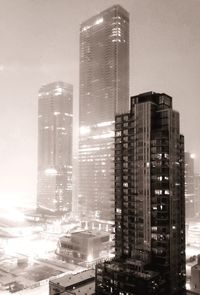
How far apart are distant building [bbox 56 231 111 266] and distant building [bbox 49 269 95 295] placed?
44221mm

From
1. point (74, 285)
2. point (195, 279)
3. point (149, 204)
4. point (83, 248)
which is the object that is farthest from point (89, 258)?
point (149, 204)

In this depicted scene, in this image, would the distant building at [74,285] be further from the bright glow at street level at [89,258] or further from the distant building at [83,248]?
the bright glow at street level at [89,258]

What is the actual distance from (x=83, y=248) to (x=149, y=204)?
70.8 metres

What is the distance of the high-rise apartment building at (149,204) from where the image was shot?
289 ft

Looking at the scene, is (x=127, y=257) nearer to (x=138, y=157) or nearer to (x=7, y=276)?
(x=138, y=157)

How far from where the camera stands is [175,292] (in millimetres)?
90562

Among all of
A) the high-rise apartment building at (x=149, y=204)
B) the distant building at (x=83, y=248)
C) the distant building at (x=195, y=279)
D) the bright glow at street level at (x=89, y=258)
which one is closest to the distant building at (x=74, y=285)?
the high-rise apartment building at (x=149, y=204)

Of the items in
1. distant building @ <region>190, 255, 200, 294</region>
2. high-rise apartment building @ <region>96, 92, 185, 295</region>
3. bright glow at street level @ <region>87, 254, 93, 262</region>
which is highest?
high-rise apartment building @ <region>96, 92, 185, 295</region>

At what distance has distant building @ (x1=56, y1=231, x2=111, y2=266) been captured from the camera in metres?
151

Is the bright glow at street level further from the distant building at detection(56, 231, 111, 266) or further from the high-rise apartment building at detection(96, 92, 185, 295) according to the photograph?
the high-rise apartment building at detection(96, 92, 185, 295)

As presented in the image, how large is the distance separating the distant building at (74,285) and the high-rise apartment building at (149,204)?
6.06m

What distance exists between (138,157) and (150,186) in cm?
935

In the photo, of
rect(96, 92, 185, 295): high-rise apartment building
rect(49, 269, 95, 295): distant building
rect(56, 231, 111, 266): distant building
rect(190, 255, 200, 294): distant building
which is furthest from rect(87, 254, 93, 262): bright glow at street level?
rect(190, 255, 200, 294): distant building

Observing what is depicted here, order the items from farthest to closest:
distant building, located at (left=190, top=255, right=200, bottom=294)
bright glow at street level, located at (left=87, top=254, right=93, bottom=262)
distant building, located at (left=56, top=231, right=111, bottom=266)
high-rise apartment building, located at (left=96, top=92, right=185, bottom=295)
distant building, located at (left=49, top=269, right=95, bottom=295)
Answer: distant building, located at (left=56, top=231, right=111, bottom=266) → bright glow at street level, located at (left=87, top=254, right=93, bottom=262) → distant building, located at (left=190, top=255, right=200, bottom=294) → distant building, located at (left=49, top=269, right=95, bottom=295) → high-rise apartment building, located at (left=96, top=92, right=185, bottom=295)
